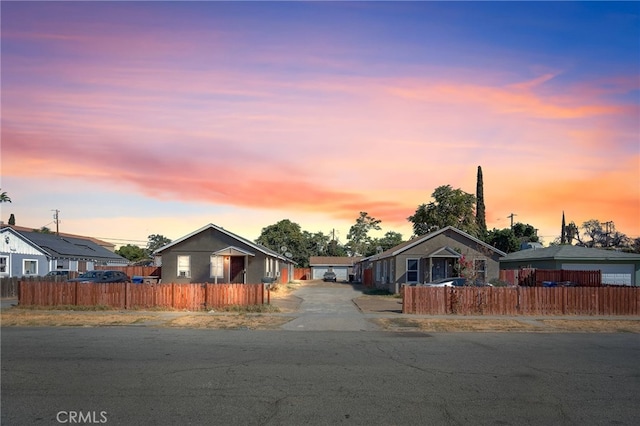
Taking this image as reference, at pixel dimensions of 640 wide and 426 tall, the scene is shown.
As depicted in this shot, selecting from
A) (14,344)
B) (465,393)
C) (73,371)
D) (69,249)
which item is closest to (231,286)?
(14,344)

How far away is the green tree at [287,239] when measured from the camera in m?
97.6

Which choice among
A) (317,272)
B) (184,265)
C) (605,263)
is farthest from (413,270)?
(317,272)

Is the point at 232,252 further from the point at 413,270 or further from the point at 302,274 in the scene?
the point at 302,274

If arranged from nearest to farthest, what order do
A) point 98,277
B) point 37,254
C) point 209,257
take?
1. point 98,277
2. point 209,257
3. point 37,254

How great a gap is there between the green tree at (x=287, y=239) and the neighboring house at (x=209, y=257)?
56851 mm

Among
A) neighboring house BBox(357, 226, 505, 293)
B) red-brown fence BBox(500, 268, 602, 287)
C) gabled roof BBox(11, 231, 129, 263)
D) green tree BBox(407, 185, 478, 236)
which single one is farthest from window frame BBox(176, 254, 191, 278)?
green tree BBox(407, 185, 478, 236)

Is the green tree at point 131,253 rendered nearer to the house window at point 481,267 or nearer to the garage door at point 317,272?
the garage door at point 317,272

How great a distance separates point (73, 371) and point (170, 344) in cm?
378

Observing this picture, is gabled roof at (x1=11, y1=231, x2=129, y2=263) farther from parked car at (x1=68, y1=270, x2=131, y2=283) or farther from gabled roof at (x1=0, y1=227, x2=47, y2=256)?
parked car at (x1=68, y1=270, x2=131, y2=283)

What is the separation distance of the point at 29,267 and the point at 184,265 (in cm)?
1316

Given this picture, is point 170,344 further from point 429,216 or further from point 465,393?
point 429,216

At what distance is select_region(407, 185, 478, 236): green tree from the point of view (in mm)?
65062

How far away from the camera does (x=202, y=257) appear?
38.6 meters

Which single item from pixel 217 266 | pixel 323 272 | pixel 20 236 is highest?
pixel 20 236
